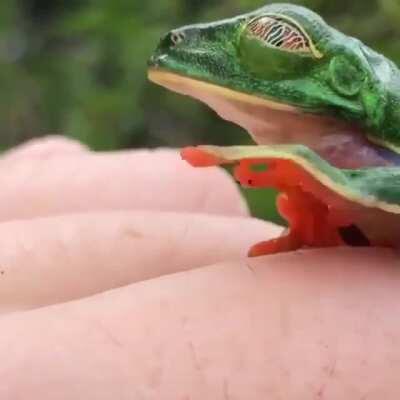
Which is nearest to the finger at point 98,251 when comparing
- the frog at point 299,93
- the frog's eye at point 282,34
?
the frog at point 299,93

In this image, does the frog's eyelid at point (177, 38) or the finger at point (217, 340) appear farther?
the frog's eyelid at point (177, 38)

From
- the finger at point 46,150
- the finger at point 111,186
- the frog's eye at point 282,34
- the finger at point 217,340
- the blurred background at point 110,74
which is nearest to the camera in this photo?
the finger at point 217,340

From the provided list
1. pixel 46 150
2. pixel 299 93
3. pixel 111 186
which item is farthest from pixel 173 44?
pixel 46 150

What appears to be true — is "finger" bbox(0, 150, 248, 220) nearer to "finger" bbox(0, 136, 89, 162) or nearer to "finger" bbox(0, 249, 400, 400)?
"finger" bbox(0, 136, 89, 162)

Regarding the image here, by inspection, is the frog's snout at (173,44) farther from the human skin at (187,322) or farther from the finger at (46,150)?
the finger at (46,150)

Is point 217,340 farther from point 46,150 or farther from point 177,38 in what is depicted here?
point 46,150
